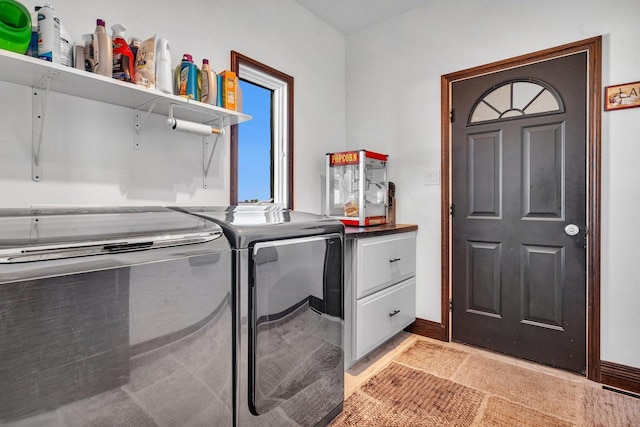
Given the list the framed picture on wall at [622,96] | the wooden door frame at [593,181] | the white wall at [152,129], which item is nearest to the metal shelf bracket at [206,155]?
the white wall at [152,129]

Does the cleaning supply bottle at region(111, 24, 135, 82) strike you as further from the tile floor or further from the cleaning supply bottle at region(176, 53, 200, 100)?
the tile floor

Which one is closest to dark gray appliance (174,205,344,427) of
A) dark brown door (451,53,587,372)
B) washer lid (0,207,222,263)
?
washer lid (0,207,222,263)

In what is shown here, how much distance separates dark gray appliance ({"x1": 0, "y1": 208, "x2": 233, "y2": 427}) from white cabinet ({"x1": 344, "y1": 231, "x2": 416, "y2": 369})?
0.97 metres

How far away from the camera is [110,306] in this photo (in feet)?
3.02

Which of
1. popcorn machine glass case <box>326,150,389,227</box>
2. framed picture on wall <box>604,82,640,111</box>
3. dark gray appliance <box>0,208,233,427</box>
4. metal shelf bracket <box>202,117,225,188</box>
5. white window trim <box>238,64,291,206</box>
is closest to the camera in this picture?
dark gray appliance <box>0,208,233,427</box>

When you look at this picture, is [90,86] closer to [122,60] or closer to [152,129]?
[122,60]

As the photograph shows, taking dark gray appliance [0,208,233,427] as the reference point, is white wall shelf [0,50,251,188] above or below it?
above

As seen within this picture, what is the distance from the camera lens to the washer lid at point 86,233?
82 centimetres

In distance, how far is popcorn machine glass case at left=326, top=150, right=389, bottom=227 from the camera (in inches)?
98.2

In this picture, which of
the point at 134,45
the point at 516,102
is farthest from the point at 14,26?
the point at 516,102

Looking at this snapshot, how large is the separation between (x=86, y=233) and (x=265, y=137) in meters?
1.77

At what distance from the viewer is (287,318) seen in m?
1.40

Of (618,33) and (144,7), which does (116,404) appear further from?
(618,33)

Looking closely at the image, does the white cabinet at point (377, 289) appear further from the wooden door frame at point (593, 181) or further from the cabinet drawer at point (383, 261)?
the wooden door frame at point (593, 181)
